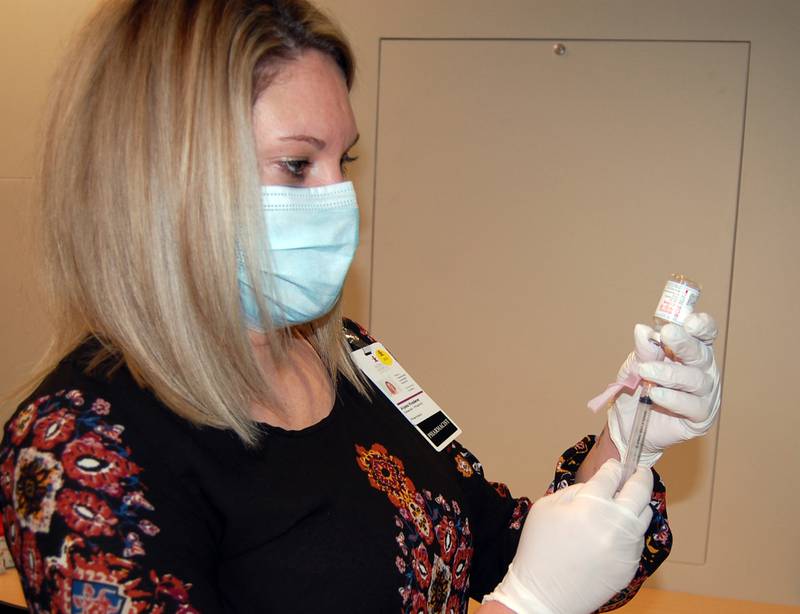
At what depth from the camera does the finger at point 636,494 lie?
974mm

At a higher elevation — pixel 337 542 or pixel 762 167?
pixel 762 167

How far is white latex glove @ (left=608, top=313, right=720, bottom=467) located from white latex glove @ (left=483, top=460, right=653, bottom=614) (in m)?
0.17

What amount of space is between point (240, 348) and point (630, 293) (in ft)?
5.47

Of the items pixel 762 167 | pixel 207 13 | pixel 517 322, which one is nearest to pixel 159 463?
pixel 207 13

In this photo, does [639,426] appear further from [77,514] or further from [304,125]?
[77,514]

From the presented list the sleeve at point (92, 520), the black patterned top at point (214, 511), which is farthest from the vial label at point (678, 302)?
the sleeve at point (92, 520)

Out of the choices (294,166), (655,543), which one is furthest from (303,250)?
(655,543)

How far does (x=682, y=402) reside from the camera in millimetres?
1097

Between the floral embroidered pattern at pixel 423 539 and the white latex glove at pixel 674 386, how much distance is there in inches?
12.7

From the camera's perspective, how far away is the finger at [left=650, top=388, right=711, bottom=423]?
3.57ft

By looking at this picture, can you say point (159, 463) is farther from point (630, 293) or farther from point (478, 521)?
point (630, 293)

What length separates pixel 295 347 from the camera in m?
1.21

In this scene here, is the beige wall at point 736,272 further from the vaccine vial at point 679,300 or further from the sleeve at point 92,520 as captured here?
the sleeve at point 92,520

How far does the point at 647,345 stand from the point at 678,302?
11 centimetres
